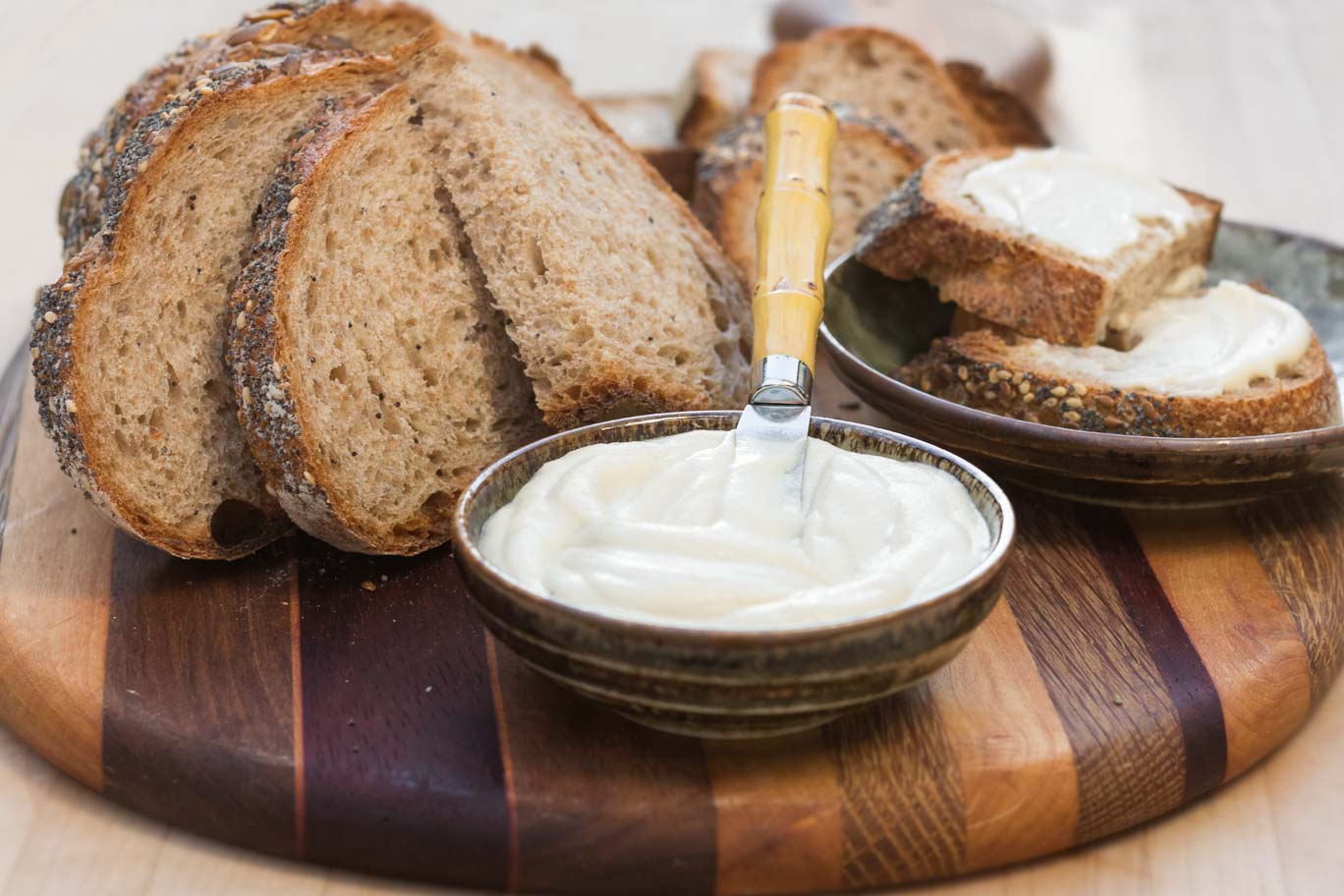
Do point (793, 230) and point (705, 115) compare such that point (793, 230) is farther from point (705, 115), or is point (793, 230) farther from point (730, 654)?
point (705, 115)

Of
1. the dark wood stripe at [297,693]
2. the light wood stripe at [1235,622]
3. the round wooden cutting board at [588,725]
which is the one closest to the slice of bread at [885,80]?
the light wood stripe at [1235,622]

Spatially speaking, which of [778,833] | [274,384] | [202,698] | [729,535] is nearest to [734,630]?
[729,535]

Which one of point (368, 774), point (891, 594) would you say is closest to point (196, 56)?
point (368, 774)

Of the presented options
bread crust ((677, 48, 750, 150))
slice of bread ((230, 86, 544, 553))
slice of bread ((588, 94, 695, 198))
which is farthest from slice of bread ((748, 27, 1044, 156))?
slice of bread ((230, 86, 544, 553))

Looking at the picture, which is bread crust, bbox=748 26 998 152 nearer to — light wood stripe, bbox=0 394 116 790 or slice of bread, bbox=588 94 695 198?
slice of bread, bbox=588 94 695 198

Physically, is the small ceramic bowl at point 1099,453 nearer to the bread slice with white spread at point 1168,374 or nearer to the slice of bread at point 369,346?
the bread slice with white spread at point 1168,374

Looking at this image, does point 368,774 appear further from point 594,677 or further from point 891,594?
point 891,594

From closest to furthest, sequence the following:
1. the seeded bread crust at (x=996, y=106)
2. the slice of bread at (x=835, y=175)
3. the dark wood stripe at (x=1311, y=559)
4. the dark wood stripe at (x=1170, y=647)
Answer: the dark wood stripe at (x=1170, y=647), the dark wood stripe at (x=1311, y=559), the slice of bread at (x=835, y=175), the seeded bread crust at (x=996, y=106)
